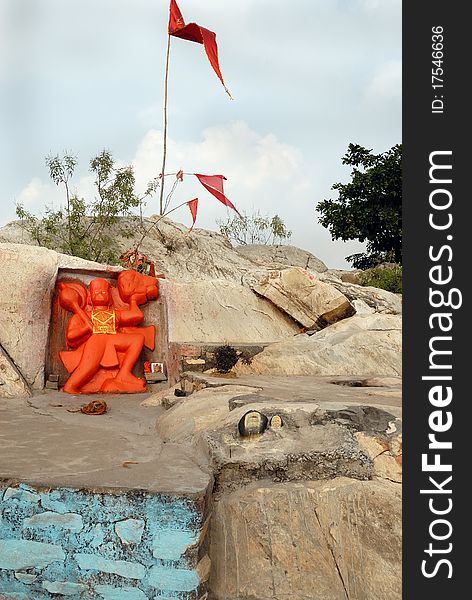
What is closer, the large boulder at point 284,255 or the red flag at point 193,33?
the red flag at point 193,33

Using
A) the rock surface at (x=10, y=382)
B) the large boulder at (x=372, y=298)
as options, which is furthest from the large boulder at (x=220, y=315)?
the rock surface at (x=10, y=382)

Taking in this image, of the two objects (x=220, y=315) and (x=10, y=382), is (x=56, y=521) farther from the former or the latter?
(x=220, y=315)

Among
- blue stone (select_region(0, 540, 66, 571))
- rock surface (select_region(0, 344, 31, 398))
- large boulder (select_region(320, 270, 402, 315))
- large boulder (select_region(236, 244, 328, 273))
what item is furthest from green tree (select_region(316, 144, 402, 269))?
blue stone (select_region(0, 540, 66, 571))

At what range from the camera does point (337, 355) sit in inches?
239

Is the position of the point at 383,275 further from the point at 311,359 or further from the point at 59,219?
the point at 59,219

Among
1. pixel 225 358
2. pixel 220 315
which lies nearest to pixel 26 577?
pixel 225 358

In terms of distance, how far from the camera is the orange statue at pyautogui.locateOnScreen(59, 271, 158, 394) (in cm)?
588

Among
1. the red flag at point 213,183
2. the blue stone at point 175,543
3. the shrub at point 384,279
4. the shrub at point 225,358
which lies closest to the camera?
the blue stone at point 175,543

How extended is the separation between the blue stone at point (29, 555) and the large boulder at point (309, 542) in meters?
0.62

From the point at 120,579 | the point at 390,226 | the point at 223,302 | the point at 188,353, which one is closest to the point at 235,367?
the point at 188,353

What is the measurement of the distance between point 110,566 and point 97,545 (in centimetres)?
9

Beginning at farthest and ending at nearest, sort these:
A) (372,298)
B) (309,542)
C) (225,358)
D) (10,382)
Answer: (372,298), (225,358), (10,382), (309,542)

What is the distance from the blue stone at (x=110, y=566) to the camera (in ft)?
6.80

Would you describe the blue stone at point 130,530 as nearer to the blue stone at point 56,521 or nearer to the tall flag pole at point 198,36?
the blue stone at point 56,521
